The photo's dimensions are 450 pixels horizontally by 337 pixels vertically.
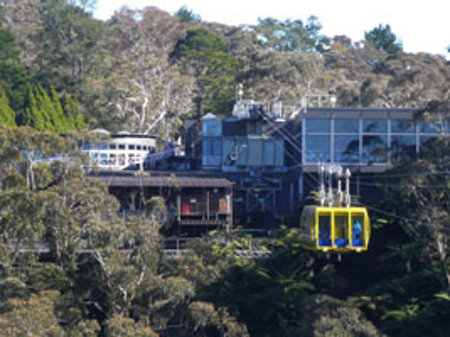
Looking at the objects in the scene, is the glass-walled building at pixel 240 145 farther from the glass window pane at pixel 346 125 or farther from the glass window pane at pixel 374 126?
the glass window pane at pixel 374 126

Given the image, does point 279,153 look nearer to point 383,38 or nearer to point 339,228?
point 339,228

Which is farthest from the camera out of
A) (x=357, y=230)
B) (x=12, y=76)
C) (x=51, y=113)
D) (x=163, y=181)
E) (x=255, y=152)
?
(x=12, y=76)

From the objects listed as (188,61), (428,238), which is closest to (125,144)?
(188,61)

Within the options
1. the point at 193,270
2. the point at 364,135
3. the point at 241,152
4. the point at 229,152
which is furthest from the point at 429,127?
the point at 193,270

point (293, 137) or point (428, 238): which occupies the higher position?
point (293, 137)

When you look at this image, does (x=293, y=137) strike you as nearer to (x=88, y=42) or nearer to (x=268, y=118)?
(x=268, y=118)

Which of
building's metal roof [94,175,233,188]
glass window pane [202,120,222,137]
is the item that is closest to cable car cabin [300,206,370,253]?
building's metal roof [94,175,233,188]

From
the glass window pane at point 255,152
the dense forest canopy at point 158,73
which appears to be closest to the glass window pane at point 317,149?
the glass window pane at point 255,152
